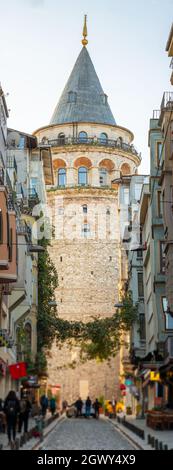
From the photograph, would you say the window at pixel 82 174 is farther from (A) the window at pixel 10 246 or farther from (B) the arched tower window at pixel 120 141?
(A) the window at pixel 10 246

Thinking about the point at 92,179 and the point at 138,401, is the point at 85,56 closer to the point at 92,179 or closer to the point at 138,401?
the point at 92,179

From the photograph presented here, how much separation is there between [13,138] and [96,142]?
111ft

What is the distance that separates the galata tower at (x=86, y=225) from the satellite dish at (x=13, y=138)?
86.9ft

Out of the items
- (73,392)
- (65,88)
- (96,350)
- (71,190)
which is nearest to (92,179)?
(71,190)

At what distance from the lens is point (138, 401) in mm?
59562

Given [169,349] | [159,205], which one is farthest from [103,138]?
[169,349]

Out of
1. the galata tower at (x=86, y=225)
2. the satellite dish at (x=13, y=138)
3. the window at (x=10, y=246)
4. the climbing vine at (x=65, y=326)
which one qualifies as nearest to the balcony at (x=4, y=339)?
the window at (x=10, y=246)

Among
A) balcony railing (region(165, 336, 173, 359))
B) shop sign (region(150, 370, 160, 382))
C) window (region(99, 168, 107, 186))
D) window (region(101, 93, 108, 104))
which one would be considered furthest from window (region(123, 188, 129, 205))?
balcony railing (region(165, 336, 173, 359))

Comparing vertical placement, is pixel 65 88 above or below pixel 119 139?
above

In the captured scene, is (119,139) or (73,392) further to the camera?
(119,139)

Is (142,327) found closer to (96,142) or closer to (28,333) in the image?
(28,333)

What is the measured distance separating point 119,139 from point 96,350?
30.0 meters

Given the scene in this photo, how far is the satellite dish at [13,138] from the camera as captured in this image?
5205cm
